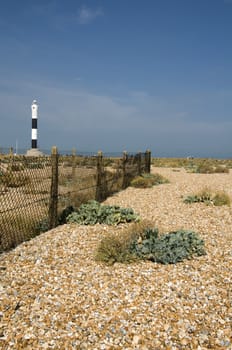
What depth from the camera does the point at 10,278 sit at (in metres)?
4.80

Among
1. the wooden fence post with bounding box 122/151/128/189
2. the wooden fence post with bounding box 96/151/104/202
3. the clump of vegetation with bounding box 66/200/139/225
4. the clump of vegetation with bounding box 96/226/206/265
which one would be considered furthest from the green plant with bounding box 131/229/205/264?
the wooden fence post with bounding box 122/151/128/189

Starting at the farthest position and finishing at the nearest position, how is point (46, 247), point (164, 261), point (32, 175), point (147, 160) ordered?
point (147, 160) < point (32, 175) < point (46, 247) < point (164, 261)

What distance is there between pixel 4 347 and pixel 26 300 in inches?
34.5

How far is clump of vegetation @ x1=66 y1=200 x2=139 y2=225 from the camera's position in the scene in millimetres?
7914

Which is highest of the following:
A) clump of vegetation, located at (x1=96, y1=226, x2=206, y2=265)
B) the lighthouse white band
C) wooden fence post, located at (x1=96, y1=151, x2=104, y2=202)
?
the lighthouse white band

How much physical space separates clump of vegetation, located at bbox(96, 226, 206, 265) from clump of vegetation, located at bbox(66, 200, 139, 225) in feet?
5.58

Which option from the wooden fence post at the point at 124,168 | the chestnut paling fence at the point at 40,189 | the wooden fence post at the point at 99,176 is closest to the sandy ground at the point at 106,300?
the chestnut paling fence at the point at 40,189

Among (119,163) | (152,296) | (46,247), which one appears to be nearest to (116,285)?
(152,296)

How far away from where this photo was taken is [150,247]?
5.81 metres

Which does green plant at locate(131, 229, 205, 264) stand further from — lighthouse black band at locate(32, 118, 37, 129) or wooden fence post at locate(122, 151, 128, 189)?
lighthouse black band at locate(32, 118, 37, 129)

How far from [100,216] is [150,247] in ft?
8.37

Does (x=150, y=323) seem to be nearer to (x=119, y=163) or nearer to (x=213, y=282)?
(x=213, y=282)

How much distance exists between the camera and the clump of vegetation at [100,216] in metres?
7.91

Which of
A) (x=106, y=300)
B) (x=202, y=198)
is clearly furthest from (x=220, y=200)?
(x=106, y=300)
